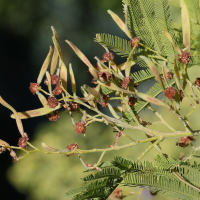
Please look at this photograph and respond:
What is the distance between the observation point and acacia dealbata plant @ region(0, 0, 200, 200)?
22 cm

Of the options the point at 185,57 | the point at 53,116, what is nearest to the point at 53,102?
the point at 53,116

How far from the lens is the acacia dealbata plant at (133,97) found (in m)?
0.22

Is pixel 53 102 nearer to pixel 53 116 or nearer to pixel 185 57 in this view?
pixel 53 116

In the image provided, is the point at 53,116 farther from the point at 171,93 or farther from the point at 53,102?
the point at 171,93

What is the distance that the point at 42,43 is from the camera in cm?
190

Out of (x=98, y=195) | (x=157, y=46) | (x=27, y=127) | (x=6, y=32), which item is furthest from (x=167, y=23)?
(x=6, y=32)

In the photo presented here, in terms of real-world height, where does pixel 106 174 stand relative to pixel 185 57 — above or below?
below

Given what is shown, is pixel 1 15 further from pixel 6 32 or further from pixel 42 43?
pixel 42 43

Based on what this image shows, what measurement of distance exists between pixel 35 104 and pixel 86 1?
103 cm

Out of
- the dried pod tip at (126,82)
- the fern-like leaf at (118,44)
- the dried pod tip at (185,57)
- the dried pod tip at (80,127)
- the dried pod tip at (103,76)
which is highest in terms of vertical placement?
the fern-like leaf at (118,44)

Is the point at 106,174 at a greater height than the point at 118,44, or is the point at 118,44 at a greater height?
the point at 118,44

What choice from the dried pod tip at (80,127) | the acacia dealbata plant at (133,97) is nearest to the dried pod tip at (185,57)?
the acacia dealbata plant at (133,97)

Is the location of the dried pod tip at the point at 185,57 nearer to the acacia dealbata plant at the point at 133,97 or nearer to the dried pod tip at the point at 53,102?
the acacia dealbata plant at the point at 133,97

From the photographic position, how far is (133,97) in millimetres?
265
